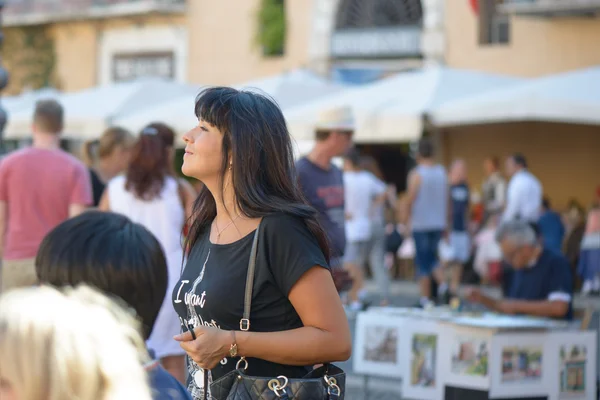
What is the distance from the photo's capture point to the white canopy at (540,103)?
1262cm

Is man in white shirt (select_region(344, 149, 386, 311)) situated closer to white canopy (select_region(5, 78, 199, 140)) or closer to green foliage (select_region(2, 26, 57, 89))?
white canopy (select_region(5, 78, 199, 140))

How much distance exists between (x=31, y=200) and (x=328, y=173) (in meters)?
1.84

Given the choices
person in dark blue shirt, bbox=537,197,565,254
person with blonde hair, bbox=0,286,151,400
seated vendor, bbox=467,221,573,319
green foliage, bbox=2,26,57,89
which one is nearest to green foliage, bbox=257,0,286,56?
green foliage, bbox=2,26,57,89

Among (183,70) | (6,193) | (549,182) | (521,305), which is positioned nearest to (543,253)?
(521,305)

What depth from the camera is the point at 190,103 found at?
16.5 m

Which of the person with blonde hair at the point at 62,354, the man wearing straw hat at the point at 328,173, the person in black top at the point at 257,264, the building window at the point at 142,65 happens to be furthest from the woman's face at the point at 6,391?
the building window at the point at 142,65

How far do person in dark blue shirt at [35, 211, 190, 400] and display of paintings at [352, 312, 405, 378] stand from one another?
12.7ft

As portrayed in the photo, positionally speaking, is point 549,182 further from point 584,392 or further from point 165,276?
point 165,276

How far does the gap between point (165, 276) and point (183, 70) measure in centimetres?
2239

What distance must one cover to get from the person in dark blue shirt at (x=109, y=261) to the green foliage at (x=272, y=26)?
66.8ft

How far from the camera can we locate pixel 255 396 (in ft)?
10.3

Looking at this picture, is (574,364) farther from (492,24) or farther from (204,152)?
(492,24)

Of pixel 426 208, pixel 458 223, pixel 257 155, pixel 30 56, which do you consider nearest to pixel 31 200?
pixel 257 155

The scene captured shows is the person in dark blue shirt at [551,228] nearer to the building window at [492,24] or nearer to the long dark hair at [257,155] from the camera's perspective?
the building window at [492,24]
